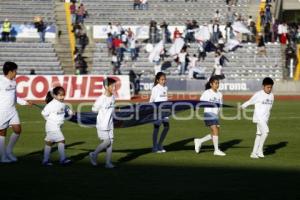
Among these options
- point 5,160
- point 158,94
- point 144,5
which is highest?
point 144,5

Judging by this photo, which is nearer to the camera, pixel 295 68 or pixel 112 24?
pixel 295 68

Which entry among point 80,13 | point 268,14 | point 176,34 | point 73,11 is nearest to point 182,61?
point 176,34

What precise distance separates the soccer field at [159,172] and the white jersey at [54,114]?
2.60 ft

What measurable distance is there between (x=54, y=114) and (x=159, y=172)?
2.52 metres

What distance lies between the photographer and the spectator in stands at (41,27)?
4709 cm

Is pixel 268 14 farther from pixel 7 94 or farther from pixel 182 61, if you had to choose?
pixel 7 94

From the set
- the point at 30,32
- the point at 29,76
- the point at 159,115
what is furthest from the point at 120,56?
the point at 159,115

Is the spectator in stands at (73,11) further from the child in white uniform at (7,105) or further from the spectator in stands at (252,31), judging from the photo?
the child in white uniform at (7,105)

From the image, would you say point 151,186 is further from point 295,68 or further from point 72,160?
point 295,68

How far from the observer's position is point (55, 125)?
51.1 feet

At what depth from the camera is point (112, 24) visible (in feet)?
162

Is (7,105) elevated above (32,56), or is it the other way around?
(7,105)

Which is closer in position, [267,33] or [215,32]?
[215,32]

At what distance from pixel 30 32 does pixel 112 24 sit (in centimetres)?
498
